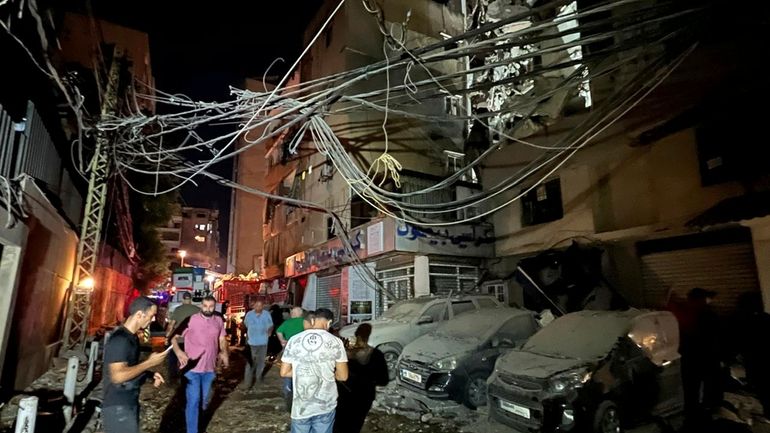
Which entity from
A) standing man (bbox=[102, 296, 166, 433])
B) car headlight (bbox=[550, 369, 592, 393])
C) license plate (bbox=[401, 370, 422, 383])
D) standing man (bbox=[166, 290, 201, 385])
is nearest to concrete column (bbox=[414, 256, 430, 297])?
license plate (bbox=[401, 370, 422, 383])

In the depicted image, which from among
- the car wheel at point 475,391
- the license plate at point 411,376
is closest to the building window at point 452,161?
the license plate at point 411,376

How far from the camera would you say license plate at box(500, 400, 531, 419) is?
208 inches

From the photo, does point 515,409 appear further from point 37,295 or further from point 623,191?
point 37,295

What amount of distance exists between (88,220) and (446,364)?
10430 millimetres

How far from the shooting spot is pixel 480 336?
24.7 ft

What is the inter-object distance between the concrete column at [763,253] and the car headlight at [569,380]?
5412 millimetres

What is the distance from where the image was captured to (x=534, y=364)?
5.68 metres

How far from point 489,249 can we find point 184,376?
39.4 feet

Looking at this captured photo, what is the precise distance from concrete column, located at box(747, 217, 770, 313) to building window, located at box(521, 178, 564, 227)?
539cm

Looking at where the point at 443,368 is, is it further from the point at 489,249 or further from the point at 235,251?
the point at 235,251

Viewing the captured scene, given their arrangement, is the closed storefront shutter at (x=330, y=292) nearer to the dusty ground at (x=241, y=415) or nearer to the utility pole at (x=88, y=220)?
the utility pole at (x=88, y=220)

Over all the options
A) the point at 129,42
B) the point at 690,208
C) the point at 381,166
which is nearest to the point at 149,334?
the point at 381,166

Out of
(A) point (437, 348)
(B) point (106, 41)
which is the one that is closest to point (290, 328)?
(A) point (437, 348)

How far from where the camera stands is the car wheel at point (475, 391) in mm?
6883
